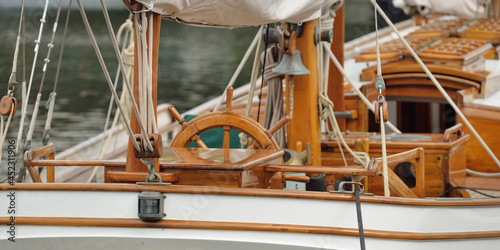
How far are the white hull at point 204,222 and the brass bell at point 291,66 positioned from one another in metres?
1.39

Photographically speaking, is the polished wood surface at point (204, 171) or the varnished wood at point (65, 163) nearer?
the polished wood surface at point (204, 171)

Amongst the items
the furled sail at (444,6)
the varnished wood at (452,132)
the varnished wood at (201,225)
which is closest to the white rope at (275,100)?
the varnished wood at (452,132)

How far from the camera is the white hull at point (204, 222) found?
3311mm

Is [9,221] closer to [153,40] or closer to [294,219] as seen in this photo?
[153,40]

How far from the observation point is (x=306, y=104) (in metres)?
4.81

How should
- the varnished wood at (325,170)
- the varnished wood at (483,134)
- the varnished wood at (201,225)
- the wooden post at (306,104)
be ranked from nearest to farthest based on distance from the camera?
1. the varnished wood at (201,225)
2. the varnished wood at (325,170)
3. the wooden post at (306,104)
4. the varnished wood at (483,134)

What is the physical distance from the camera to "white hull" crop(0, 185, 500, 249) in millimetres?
3311

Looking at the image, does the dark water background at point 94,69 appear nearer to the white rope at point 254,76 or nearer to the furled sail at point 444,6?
the white rope at point 254,76

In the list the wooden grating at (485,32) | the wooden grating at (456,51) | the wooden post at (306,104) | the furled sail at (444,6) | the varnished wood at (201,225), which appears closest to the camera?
the varnished wood at (201,225)

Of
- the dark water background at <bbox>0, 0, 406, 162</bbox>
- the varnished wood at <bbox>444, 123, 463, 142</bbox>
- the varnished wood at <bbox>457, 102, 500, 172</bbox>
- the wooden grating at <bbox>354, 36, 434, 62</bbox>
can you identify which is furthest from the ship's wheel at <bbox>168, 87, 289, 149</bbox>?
the wooden grating at <bbox>354, 36, 434, 62</bbox>

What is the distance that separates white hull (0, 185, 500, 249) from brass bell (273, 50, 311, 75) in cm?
139

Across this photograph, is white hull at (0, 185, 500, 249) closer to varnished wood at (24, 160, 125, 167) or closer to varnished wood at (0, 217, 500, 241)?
varnished wood at (0, 217, 500, 241)

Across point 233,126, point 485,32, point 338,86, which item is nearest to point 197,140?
point 233,126

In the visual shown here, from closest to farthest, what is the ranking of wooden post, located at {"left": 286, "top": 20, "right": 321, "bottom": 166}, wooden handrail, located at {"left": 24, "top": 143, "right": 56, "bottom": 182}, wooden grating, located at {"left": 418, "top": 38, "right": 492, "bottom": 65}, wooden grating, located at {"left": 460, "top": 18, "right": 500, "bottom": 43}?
wooden handrail, located at {"left": 24, "top": 143, "right": 56, "bottom": 182}, wooden post, located at {"left": 286, "top": 20, "right": 321, "bottom": 166}, wooden grating, located at {"left": 418, "top": 38, "right": 492, "bottom": 65}, wooden grating, located at {"left": 460, "top": 18, "right": 500, "bottom": 43}
